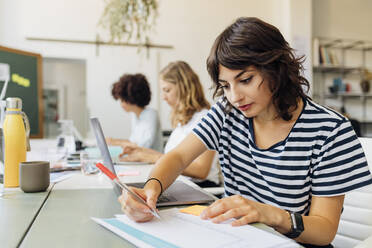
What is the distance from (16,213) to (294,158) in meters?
0.76

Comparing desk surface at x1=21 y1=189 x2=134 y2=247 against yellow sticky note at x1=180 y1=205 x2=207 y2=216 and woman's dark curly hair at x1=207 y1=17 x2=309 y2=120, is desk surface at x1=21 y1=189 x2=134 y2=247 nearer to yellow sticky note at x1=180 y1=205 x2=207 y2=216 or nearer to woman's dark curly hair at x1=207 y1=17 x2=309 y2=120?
yellow sticky note at x1=180 y1=205 x2=207 y2=216

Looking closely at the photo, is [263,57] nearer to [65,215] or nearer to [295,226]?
[295,226]

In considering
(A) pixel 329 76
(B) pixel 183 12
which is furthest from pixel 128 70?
(A) pixel 329 76

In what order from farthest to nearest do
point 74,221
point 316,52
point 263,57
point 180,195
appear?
point 316,52 → point 180,195 → point 263,57 → point 74,221

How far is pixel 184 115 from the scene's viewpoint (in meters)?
1.83

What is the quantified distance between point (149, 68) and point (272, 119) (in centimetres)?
365

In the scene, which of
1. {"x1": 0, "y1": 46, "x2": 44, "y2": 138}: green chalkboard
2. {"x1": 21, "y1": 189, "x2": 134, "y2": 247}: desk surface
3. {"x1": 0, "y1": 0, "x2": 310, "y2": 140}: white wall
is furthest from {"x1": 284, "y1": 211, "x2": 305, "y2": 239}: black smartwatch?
{"x1": 0, "y1": 0, "x2": 310, "y2": 140}: white wall

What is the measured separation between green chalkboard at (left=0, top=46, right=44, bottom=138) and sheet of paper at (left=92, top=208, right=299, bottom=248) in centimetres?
195

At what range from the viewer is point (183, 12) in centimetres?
468

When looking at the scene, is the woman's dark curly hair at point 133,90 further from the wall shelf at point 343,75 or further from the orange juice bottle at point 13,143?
the wall shelf at point 343,75

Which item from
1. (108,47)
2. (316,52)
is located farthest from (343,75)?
(108,47)

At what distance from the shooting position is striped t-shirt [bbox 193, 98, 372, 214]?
0.88m

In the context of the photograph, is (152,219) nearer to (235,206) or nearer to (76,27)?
(235,206)

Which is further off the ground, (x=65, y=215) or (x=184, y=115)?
(x=184, y=115)
